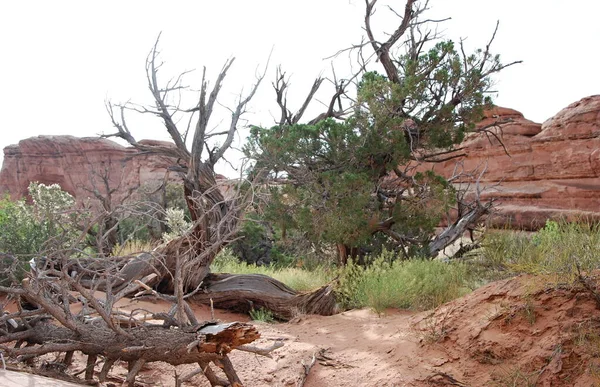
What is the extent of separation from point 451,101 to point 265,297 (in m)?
6.46

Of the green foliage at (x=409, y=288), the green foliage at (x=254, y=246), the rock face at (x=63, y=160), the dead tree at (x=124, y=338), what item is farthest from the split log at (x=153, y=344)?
the rock face at (x=63, y=160)

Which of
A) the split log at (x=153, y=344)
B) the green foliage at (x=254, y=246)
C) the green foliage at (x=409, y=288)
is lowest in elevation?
the green foliage at (x=254, y=246)

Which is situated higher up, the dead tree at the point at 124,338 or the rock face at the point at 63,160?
the rock face at the point at 63,160

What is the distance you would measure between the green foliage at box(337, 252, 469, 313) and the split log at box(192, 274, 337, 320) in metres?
0.44

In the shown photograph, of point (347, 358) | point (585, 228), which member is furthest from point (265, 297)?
point (585, 228)

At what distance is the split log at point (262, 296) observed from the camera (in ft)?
28.6

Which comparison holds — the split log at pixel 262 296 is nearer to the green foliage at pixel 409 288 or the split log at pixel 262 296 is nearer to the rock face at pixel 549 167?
the green foliage at pixel 409 288

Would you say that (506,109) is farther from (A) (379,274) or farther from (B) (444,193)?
(A) (379,274)

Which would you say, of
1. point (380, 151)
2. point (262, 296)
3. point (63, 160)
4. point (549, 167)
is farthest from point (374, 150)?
point (63, 160)

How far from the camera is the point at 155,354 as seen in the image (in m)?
4.67

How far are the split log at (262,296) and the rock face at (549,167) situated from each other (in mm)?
14384

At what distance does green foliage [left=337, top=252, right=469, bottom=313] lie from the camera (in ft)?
23.9

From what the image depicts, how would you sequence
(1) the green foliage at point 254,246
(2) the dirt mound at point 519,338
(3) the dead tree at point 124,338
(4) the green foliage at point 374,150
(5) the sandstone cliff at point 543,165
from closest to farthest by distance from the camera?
1. (2) the dirt mound at point 519,338
2. (3) the dead tree at point 124,338
3. (4) the green foliage at point 374,150
4. (1) the green foliage at point 254,246
5. (5) the sandstone cliff at point 543,165

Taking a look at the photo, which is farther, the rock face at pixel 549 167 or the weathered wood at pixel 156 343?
the rock face at pixel 549 167
